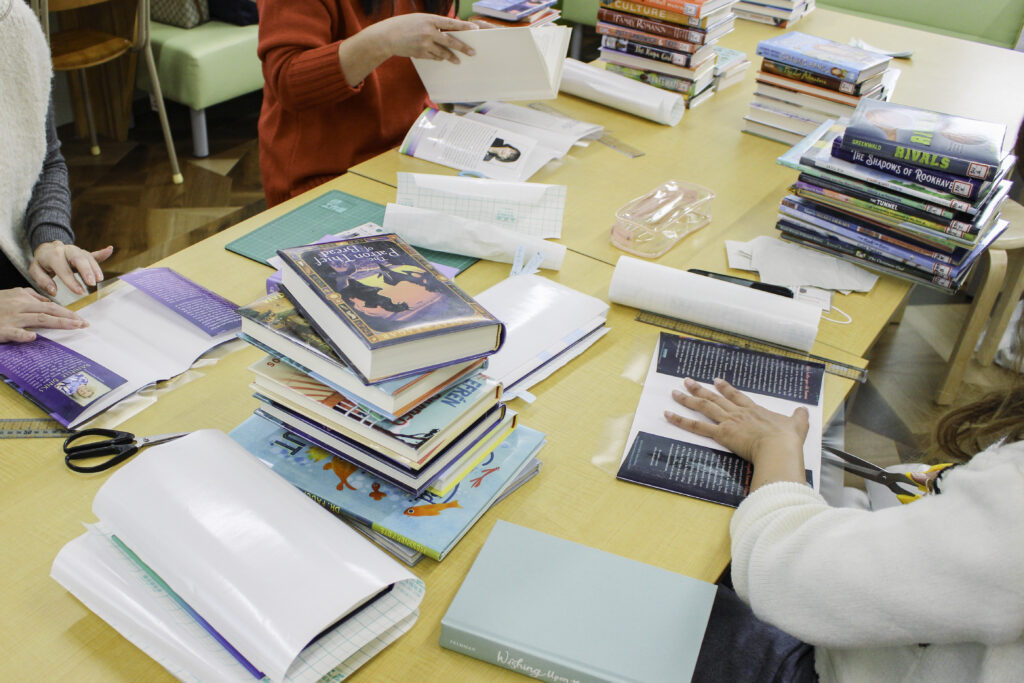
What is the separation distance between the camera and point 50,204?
4.50 feet

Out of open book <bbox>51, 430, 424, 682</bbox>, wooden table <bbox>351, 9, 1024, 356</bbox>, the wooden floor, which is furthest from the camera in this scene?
the wooden floor

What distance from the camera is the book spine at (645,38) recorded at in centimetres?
193

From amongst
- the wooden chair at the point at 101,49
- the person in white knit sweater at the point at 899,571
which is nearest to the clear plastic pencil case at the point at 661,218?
the person in white knit sweater at the point at 899,571

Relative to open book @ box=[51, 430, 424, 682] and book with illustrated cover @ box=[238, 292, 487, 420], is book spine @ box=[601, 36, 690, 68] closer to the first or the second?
book with illustrated cover @ box=[238, 292, 487, 420]

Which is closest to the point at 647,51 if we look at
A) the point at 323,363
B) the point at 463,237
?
the point at 463,237

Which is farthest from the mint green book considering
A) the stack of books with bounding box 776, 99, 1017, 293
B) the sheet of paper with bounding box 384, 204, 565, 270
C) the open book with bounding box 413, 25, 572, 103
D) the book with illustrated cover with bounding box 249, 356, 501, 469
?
the open book with bounding box 413, 25, 572, 103

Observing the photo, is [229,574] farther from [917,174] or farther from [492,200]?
[917,174]

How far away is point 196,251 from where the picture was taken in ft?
4.35

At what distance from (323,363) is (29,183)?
0.87 metres

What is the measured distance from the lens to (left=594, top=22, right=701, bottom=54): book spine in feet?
6.32

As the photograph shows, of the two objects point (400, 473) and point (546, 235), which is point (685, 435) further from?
point (546, 235)

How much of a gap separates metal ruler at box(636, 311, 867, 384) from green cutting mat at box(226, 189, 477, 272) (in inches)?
12.8

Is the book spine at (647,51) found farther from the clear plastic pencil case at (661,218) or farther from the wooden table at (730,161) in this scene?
the clear plastic pencil case at (661,218)

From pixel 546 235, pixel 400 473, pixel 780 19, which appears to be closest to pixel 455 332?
pixel 400 473
